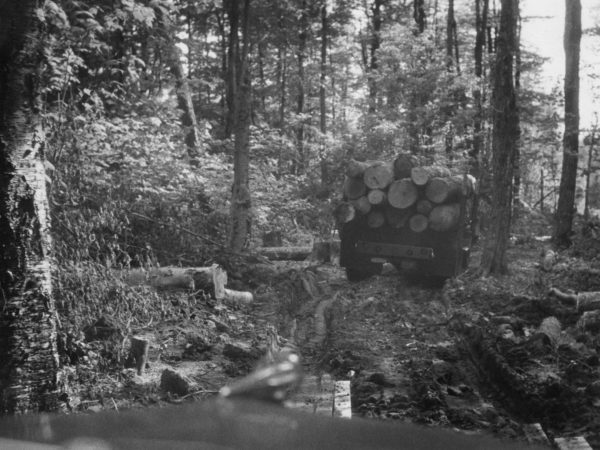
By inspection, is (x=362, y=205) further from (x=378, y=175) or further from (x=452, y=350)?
(x=452, y=350)

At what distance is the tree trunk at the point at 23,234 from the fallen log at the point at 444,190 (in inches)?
301

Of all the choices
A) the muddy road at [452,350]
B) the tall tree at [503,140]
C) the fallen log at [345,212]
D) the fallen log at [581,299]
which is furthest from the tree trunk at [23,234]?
the tall tree at [503,140]

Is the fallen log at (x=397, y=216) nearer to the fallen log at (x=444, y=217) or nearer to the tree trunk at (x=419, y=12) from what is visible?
the fallen log at (x=444, y=217)

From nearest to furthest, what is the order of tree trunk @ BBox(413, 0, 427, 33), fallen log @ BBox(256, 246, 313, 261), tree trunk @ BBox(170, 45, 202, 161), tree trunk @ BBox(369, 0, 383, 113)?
fallen log @ BBox(256, 246, 313, 261) → tree trunk @ BBox(170, 45, 202, 161) → tree trunk @ BBox(369, 0, 383, 113) → tree trunk @ BBox(413, 0, 427, 33)

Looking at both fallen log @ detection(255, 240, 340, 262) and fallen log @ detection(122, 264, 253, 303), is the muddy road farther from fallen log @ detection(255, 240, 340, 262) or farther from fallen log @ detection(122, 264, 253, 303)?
fallen log @ detection(255, 240, 340, 262)

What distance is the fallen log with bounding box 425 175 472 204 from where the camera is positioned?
1075 cm

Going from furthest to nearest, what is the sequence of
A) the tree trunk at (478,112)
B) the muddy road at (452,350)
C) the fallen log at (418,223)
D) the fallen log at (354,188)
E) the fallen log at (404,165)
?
1. the tree trunk at (478,112)
2. the fallen log at (354,188)
3. the fallen log at (404,165)
4. the fallen log at (418,223)
5. the muddy road at (452,350)

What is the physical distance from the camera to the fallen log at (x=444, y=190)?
35.3ft

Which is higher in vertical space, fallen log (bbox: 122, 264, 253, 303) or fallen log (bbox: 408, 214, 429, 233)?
fallen log (bbox: 408, 214, 429, 233)

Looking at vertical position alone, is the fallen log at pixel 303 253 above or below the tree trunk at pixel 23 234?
below

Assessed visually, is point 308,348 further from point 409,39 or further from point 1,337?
point 409,39

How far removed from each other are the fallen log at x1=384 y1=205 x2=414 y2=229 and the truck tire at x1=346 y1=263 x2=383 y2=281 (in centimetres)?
91

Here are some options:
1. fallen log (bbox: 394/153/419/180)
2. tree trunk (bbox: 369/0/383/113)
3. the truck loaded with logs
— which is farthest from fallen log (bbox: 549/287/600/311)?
tree trunk (bbox: 369/0/383/113)

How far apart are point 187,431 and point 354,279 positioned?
988cm
